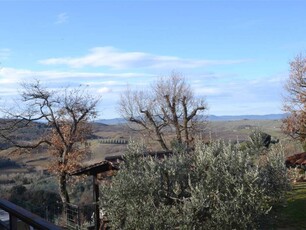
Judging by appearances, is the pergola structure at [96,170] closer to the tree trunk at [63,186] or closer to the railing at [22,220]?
the tree trunk at [63,186]

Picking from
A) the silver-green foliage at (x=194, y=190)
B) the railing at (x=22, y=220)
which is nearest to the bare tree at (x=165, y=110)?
the silver-green foliage at (x=194, y=190)

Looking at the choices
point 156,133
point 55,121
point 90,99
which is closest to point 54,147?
point 55,121

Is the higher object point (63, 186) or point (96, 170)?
point (96, 170)

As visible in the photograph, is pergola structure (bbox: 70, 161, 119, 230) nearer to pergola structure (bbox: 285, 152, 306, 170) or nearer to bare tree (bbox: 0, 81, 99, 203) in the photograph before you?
bare tree (bbox: 0, 81, 99, 203)

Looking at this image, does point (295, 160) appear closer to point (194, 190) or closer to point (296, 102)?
point (296, 102)

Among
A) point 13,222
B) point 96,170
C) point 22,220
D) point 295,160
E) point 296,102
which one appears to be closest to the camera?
point 22,220

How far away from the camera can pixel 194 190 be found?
419 inches

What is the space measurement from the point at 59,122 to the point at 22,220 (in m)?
24.0

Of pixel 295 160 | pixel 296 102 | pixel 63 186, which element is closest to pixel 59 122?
pixel 63 186

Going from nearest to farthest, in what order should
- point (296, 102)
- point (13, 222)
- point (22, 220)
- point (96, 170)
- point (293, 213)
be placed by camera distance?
point (22, 220), point (13, 222), point (293, 213), point (96, 170), point (296, 102)

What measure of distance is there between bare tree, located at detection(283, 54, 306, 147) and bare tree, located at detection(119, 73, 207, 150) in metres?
7.99

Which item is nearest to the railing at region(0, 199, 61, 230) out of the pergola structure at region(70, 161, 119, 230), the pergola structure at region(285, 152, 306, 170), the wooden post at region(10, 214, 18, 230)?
the wooden post at region(10, 214, 18, 230)

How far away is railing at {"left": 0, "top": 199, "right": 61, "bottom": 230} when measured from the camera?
2806 millimetres

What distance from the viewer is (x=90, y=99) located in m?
28.0
